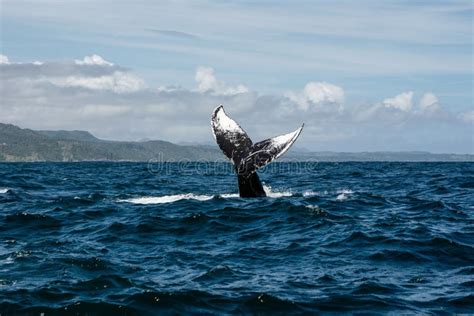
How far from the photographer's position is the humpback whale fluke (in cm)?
1700

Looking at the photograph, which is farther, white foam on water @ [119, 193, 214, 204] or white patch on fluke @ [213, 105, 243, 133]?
white foam on water @ [119, 193, 214, 204]

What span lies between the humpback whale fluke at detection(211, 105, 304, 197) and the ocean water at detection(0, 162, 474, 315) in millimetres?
1340

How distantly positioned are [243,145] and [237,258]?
6.01 meters

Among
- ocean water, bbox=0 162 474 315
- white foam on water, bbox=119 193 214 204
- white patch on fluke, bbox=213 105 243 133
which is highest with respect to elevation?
white patch on fluke, bbox=213 105 243 133

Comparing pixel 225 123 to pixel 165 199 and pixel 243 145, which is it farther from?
pixel 165 199

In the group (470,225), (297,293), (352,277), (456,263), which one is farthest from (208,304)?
(470,225)

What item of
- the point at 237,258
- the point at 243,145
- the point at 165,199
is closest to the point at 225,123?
the point at 243,145

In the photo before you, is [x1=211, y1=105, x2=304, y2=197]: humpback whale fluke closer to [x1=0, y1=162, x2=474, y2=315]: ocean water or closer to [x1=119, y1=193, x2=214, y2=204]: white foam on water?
[x1=0, y1=162, x2=474, y2=315]: ocean water

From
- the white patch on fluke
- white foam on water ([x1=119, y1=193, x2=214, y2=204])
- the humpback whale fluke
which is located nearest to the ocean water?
white foam on water ([x1=119, y1=193, x2=214, y2=204])

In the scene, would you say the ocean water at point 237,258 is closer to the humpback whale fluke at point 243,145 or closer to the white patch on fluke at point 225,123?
the humpback whale fluke at point 243,145

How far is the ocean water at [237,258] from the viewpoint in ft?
31.6

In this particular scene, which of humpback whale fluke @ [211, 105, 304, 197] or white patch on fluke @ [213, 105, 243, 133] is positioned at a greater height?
white patch on fluke @ [213, 105, 243, 133]

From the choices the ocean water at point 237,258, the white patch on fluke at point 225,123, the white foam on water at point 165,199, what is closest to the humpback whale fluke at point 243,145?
the white patch on fluke at point 225,123

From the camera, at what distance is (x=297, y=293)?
10.0 metres
